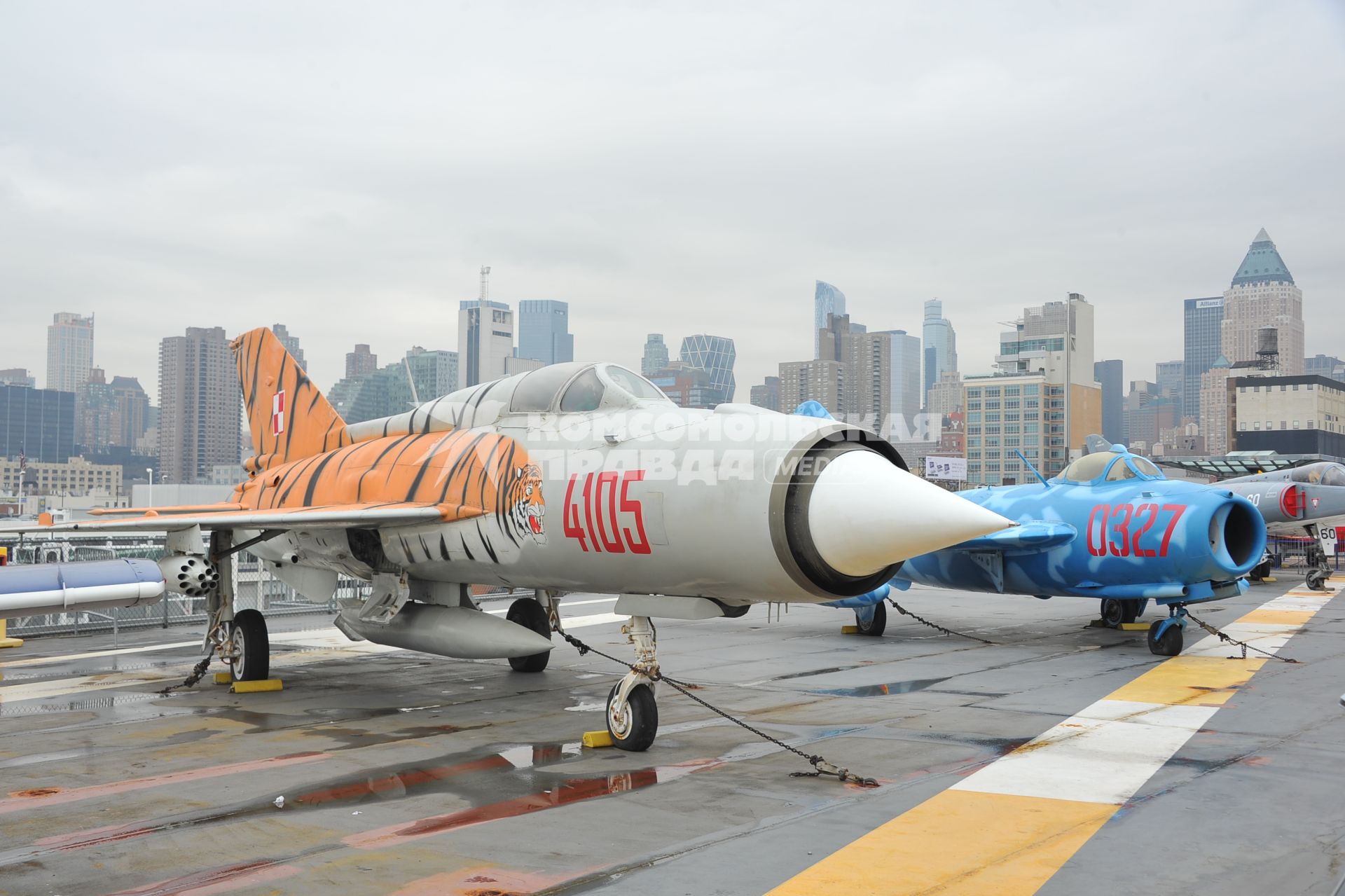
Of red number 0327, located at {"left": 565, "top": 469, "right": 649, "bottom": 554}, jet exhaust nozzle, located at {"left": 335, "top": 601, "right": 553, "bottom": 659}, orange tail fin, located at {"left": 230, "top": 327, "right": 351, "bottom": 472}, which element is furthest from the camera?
orange tail fin, located at {"left": 230, "top": 327, "right": 351, "bottom": 472}

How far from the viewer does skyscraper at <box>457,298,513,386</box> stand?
1095 cm

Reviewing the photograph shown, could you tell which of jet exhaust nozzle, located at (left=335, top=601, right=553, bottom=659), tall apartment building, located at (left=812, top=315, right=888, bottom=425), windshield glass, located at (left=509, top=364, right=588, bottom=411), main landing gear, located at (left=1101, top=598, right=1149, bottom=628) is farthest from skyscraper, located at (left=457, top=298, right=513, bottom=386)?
tall apartment building, located at (left=812, top=315, right=888, bottom=425)

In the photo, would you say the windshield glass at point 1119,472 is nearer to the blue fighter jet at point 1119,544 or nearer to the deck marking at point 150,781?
the blue fighter jet at point 1119,544

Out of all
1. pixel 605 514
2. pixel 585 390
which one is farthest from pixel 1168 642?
pixel 605 514

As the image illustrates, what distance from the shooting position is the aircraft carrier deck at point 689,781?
16.7 feet

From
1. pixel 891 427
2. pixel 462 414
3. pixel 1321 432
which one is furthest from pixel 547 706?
pixel 1321 432

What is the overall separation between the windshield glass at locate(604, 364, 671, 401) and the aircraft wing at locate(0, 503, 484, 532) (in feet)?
5.65

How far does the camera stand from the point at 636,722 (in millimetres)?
7832

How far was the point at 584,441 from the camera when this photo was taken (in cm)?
821

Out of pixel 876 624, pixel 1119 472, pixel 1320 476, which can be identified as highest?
pixel 1320 476

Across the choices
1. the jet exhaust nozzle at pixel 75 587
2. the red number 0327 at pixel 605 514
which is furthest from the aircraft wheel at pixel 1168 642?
the jet exhaust nozzle at pixel 75 587

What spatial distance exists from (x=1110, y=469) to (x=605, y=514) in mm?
9640

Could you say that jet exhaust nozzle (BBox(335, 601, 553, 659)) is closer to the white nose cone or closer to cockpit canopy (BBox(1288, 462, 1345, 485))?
the white nose cone

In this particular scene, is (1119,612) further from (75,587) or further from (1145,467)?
(75,587)
